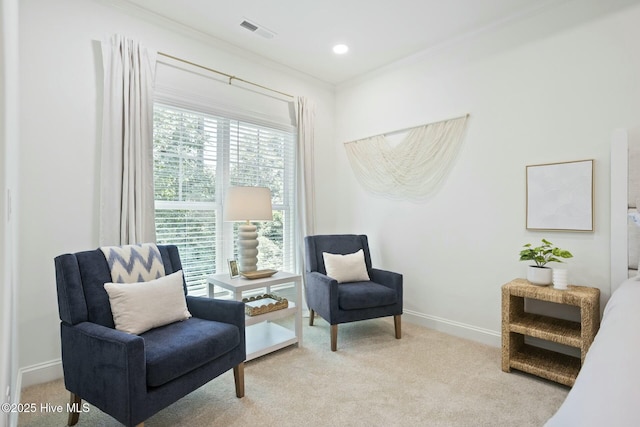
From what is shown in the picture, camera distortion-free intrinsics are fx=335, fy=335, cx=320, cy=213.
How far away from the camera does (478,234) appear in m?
2.97

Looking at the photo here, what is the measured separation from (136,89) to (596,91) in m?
3.36

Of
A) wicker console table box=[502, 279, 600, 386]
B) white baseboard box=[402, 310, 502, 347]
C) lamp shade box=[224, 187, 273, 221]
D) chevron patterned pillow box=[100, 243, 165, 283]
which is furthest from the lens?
white baseboard box=[402, 310, 502, 347]

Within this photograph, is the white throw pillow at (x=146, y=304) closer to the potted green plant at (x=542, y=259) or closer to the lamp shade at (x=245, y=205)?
the lamp shade at (x=245, y=205)

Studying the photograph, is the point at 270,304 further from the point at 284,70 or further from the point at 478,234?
the point at 284,70

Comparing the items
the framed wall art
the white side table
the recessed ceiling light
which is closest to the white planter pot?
the framed wall art

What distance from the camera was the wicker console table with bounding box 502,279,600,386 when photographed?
6.86ft

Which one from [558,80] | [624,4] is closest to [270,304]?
[558,80]

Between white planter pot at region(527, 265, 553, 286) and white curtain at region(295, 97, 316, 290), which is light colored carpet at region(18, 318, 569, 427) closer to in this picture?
white planter pot at region(527, 265, 553, 286)

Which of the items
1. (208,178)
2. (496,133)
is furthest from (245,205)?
(496,133)

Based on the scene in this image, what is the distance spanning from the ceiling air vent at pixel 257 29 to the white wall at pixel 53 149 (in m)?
0.91

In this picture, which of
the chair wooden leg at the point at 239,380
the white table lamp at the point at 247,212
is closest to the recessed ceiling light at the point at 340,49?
the white table lamp at the point at 247,212

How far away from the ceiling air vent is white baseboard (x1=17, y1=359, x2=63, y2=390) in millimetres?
2946

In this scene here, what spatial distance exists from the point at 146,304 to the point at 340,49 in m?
2.83

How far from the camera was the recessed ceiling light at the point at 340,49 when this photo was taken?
326 centimetres
